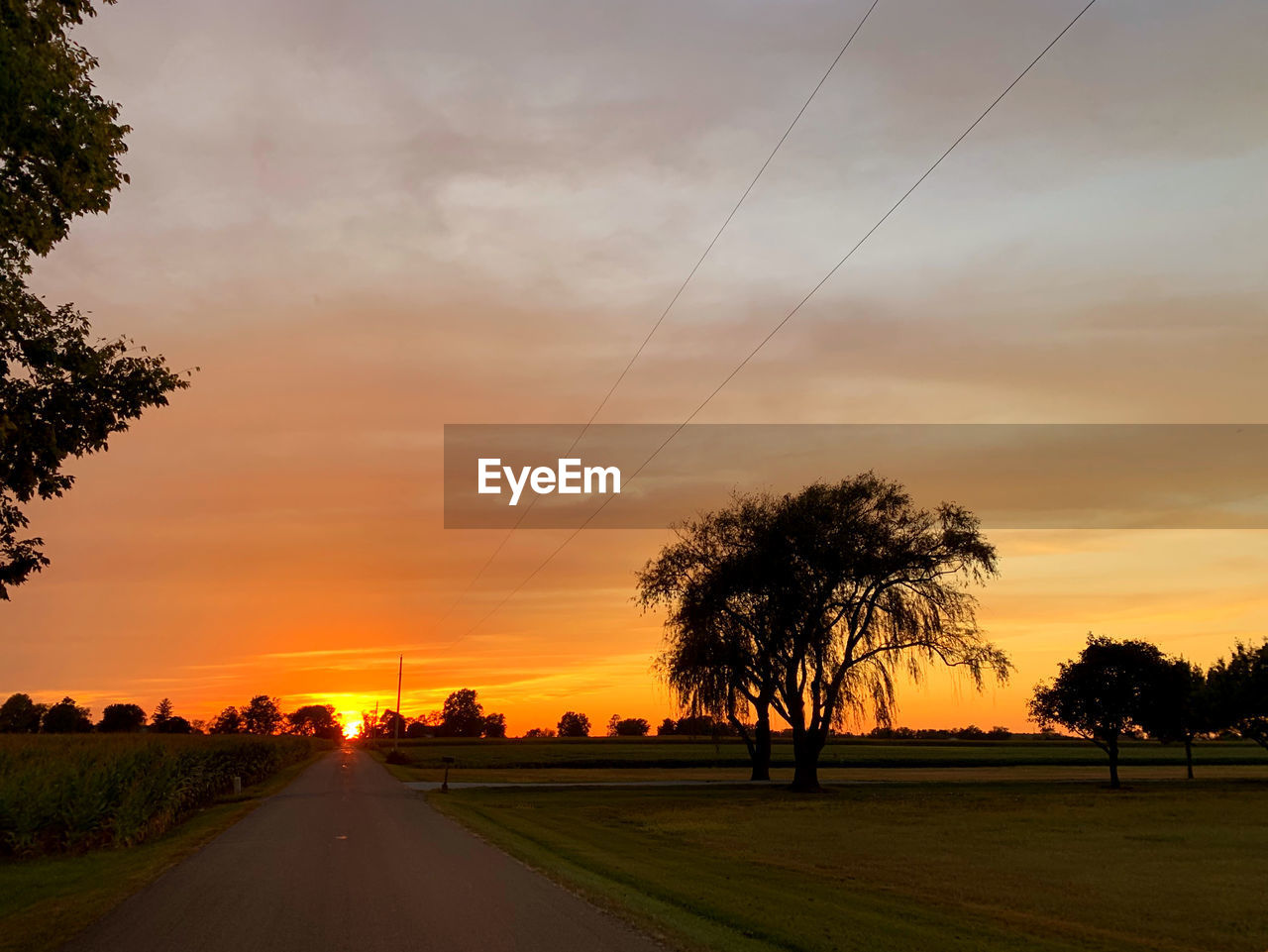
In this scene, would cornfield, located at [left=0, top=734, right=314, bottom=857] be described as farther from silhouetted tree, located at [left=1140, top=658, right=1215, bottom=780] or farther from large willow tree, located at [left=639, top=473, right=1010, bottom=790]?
silhouetted tree, located at [left=1140, top=658, right=1215, bottom=780]

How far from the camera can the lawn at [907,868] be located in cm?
1327

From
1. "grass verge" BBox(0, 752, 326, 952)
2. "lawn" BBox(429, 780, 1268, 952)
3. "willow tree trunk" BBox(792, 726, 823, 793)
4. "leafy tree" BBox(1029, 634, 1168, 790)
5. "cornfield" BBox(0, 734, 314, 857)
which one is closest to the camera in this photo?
"grass verge" BBox(0, 752, 326, 952)

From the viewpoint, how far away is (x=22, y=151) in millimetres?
12148

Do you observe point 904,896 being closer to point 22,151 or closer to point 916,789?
point 22,151

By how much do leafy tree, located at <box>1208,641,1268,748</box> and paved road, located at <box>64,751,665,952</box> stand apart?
188ft

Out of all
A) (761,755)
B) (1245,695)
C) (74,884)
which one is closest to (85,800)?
(74,884)

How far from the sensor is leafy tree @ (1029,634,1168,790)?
56.8 m

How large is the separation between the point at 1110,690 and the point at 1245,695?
1093 centimetres

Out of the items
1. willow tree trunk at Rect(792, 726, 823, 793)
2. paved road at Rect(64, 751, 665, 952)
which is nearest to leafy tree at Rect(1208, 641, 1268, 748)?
willow tree trunk at Rect(792, 726, 823, 793)

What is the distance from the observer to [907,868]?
20.5 meters

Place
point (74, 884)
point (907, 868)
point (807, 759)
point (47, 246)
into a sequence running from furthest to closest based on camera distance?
point (807, 759)
point (907, 868)
point (74, 884)
point (47, 246)

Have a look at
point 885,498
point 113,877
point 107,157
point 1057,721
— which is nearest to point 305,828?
point 113,877

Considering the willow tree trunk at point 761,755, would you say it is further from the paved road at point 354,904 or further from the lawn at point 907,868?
the paved road at point 354,904

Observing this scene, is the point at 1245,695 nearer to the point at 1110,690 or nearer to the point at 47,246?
the point at 1110,690
